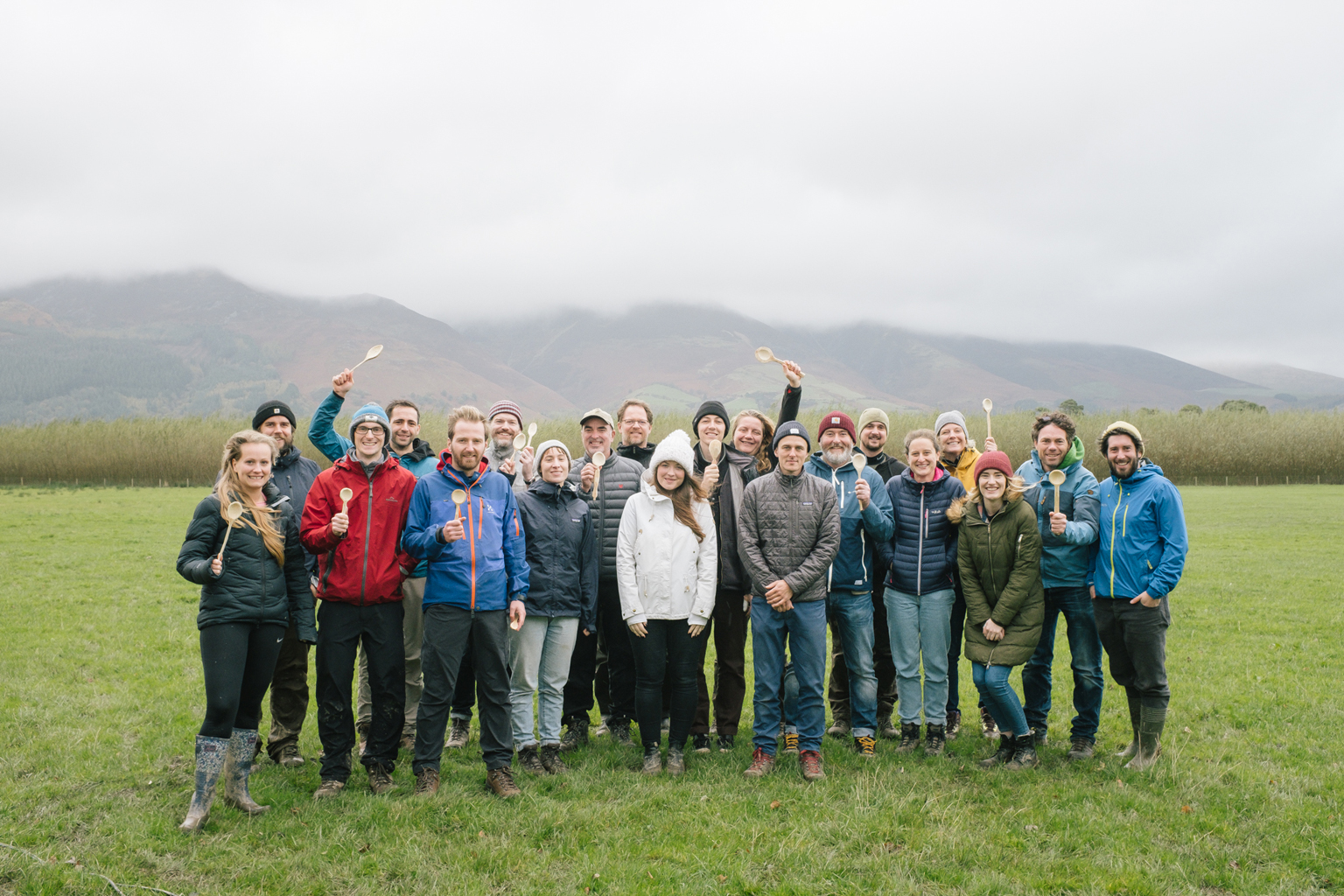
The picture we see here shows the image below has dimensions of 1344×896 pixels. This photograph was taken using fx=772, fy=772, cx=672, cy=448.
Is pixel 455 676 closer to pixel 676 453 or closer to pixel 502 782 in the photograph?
pixel 502 782

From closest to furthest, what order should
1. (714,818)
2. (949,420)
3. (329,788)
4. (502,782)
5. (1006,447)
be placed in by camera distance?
1. (714,818)
2. (329,788)
3. (502,782)
4. (949,420)
5. (1006,447)

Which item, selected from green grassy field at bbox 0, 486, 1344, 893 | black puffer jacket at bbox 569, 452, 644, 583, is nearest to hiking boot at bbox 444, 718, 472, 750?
green grassy field at bbox 0, 486, 1344, 893

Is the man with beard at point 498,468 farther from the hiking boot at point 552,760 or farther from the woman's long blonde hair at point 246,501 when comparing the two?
the woman's long blonde hair at point 246,501

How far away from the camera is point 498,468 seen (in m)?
6.03

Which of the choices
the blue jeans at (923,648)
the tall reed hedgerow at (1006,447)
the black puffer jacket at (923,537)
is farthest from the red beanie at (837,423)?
the tall reed hedgerow at (1006,447)

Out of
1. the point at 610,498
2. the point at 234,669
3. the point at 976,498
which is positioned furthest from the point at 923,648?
the point at 234,669

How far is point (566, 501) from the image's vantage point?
5648mm

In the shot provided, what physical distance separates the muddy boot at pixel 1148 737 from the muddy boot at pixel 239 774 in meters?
5.65

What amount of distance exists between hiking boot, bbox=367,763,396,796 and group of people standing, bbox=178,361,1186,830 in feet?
0.05

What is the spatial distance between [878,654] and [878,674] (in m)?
0.16

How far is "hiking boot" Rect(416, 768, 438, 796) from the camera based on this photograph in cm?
482

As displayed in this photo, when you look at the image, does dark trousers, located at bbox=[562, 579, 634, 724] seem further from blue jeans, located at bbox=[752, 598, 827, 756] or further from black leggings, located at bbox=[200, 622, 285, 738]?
black leggings, located at bbox=[200, 622, 285, 738]

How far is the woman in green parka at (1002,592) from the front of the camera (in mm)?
5242

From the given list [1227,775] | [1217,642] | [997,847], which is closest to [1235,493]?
[1217,642]
